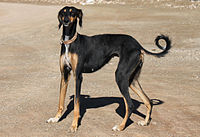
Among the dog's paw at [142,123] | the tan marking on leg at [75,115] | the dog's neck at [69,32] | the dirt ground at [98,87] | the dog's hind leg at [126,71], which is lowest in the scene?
the dirt ground at [98,87]

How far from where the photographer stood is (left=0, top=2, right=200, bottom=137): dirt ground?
8219 millimetres

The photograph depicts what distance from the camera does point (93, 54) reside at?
26.6ft

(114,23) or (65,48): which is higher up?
(65,48)

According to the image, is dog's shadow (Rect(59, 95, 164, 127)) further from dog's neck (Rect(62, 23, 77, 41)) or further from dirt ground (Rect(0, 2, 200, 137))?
dog's neck (Rect(62, 23, 77, 41))

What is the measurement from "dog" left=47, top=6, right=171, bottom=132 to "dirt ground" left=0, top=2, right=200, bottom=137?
1.96 ft

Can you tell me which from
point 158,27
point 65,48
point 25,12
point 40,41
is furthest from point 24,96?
point 25,12

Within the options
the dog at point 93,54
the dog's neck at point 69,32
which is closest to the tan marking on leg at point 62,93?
the dog at point 93,54

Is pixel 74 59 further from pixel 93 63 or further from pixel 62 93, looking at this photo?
pixel 62 93

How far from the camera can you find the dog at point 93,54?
785cm

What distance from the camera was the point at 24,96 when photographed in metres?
10.7

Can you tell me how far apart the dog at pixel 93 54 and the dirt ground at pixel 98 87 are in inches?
23.5

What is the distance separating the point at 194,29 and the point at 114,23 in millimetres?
5405

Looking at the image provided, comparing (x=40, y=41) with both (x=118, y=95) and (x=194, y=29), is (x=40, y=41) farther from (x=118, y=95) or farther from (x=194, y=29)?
(x=118, y=95)

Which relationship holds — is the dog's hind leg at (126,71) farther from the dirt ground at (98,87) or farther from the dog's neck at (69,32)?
the dog's neck at (69,32)
